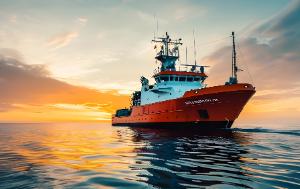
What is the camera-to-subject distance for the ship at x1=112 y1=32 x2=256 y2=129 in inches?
1035

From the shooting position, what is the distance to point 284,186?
618 centimetres

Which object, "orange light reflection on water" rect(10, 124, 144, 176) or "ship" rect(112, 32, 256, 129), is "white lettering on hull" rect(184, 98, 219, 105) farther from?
"orange light reflection on water" rect(10, 124, 144, 176)

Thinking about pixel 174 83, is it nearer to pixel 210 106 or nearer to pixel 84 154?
pixel 210 106

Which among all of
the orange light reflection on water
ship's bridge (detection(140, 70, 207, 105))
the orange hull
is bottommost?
the orange light reflection on water

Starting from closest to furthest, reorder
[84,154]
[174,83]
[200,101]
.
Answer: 1. [84,154]
2. [200,101]
3. [174,83]

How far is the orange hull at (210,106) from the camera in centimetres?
2600

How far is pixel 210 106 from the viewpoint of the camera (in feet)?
88.1

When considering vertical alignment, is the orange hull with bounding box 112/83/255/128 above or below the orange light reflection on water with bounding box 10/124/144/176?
above

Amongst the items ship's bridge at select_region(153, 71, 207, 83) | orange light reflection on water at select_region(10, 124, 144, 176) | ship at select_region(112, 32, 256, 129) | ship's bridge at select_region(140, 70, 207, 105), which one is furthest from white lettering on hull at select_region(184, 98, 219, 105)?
orange light reflection on water at select_region(10, 124, 144, 176)

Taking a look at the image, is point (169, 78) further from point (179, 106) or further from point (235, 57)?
point (235, 57)

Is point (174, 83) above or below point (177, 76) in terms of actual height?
below

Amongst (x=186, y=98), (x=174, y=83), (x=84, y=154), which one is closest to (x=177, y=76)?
(x=174, y=83)

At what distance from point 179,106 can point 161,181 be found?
22.8m

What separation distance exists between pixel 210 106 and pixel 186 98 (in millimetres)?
2684
